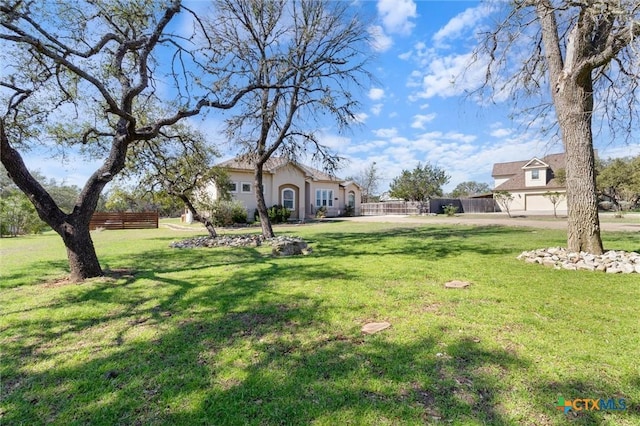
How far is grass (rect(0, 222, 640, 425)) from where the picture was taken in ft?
6.70

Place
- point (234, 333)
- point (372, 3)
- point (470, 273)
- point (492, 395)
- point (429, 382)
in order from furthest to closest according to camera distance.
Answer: point (372, 3), point (470, 273), point (234, 333), point (429, 382), point (492, 395)

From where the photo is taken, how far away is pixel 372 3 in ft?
35.4

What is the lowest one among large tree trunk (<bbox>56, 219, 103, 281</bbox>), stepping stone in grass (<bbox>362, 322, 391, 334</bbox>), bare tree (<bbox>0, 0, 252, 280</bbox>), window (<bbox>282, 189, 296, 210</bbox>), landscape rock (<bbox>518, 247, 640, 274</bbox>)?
stepping stone in grass (<bbox>362, 322, 391, 334</bbox>)

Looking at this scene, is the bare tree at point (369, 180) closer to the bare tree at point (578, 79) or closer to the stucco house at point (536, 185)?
the stucco house at point (536, 185)

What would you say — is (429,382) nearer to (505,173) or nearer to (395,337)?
(395,337)

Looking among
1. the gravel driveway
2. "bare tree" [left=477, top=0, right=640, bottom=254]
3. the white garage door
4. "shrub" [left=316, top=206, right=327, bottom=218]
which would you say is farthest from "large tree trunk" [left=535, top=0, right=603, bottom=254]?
the white garage door

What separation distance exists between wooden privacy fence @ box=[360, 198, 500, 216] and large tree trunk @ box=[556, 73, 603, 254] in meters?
27.4

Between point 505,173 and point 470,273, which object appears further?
point 505,173

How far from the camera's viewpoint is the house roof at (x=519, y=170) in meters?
33.7

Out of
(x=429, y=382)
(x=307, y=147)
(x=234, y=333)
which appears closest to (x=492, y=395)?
(x=429, y=382)

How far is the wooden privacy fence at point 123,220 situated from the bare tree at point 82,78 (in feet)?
46.1

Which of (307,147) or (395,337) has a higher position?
(307,147)

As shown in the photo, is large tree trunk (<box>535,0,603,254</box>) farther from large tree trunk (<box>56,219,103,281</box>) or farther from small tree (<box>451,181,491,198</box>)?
small tree (<box>451,181,491,198</box>)

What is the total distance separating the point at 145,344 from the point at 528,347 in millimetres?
3582
